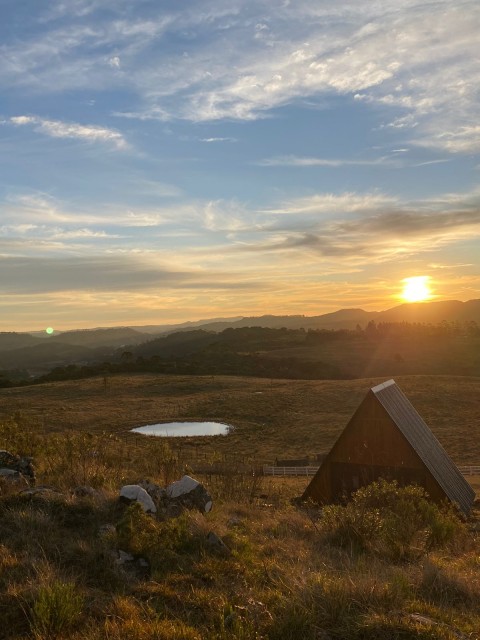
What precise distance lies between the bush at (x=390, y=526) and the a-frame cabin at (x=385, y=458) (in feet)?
25.4

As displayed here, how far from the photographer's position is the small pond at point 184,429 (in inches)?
1927

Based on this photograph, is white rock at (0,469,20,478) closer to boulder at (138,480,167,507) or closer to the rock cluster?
the rock cluster

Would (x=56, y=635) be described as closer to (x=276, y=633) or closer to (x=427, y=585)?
(x=276, y=633)

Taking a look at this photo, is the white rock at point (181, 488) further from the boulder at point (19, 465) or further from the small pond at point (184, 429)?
the small pond at point (184, 429)

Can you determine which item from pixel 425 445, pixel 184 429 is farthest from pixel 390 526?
pixel 184 429

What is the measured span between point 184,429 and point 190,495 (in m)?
42.0

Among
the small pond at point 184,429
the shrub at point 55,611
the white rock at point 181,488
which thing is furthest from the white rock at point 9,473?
the small pond at point 184,429

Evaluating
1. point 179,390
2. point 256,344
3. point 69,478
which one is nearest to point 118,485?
point 69,478

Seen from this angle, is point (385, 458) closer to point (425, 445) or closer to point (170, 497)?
point (425, 445)

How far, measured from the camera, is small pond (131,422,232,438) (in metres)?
48.9

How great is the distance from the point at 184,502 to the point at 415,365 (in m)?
93.6

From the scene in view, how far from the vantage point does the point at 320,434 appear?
158 feet

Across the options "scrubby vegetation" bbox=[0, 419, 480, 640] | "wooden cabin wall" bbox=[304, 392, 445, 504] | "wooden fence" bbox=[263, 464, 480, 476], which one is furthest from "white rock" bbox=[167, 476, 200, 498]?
"wooden fence" bbox=[263, 464, 480, 476]

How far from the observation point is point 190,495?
1071cm
